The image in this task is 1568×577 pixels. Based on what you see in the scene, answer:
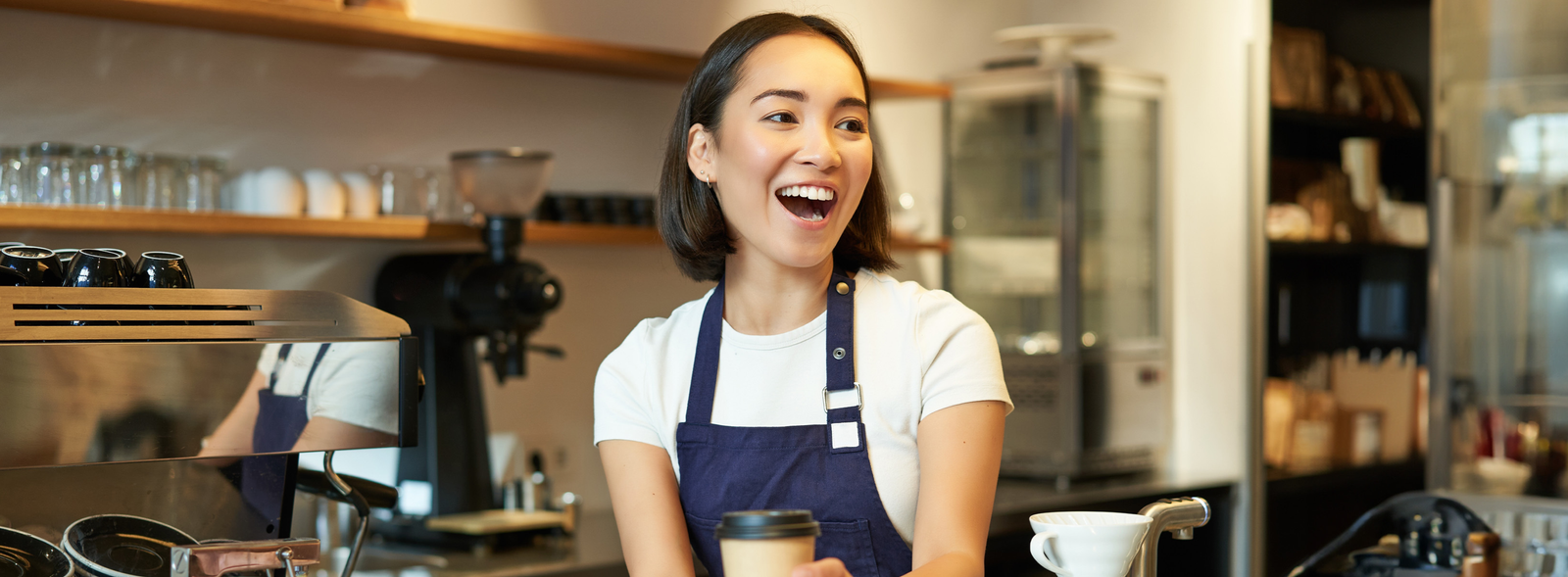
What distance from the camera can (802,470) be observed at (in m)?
1.33

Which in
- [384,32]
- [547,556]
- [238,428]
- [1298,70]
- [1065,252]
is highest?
[1298,70]

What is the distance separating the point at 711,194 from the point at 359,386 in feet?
1.34

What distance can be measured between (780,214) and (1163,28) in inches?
114

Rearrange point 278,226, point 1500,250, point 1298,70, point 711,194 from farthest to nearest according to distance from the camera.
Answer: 1. point 1298,70
2. point 1500,250
3. point 278,226
4. point 711,194

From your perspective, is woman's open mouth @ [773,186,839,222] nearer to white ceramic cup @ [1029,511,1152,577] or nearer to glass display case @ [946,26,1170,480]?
white ceramic cup @ [1029,511,1152,577]

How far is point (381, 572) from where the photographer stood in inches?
91.6

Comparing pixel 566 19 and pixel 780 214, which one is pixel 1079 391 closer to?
pixel 566 19

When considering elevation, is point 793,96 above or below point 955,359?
above

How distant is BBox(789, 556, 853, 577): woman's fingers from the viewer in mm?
914

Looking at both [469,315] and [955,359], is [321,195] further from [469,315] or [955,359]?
[955,359]

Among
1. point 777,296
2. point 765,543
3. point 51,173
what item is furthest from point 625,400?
point 51,173

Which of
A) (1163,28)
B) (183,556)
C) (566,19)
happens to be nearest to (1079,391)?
(1163,28)

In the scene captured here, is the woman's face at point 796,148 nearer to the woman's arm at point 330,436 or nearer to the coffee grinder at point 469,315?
the woman's arm at point 330,436

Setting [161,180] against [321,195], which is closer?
[161,180]
